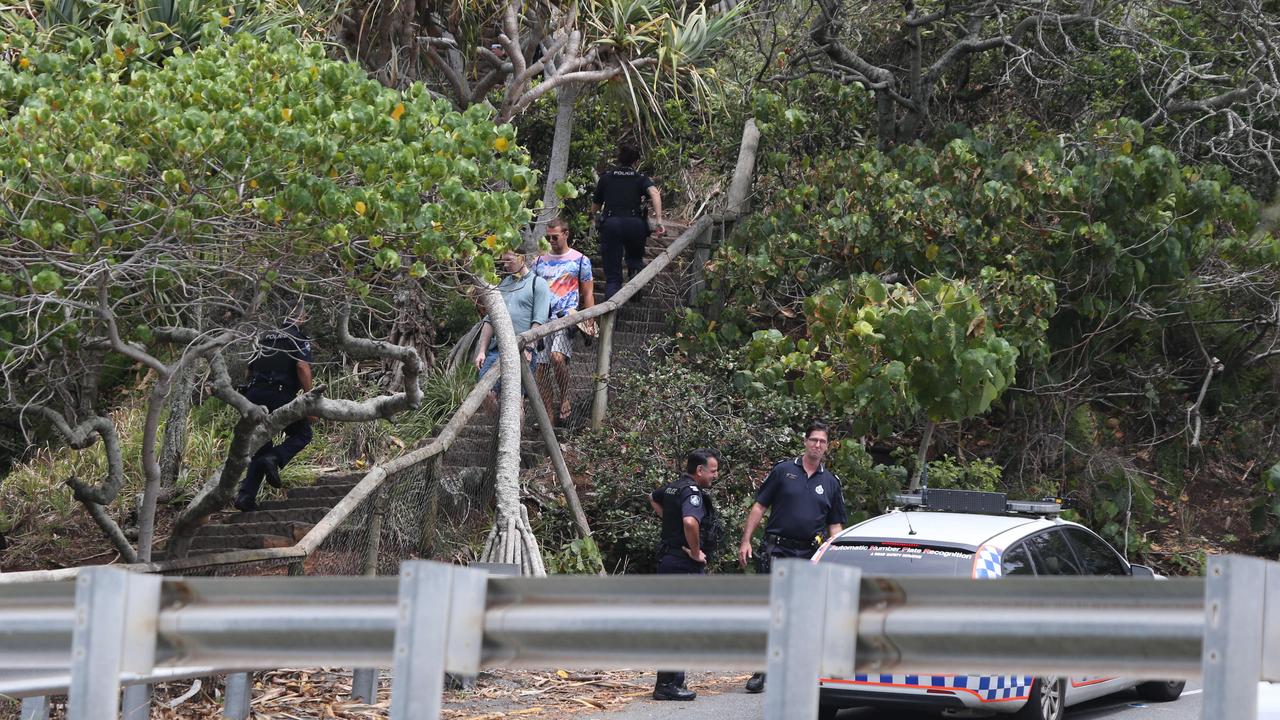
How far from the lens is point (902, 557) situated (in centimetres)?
873

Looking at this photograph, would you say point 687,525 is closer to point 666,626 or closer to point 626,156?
point 626,156

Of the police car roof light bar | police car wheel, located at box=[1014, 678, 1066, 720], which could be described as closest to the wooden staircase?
the police car roof light bar

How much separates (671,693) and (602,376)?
15.9 ft

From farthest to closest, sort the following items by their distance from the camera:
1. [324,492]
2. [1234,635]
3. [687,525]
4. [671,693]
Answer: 1. [324,492]
2. [687,525]
3. [671,693]
4. [1234,635]

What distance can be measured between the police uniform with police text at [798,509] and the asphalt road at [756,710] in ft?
3.41

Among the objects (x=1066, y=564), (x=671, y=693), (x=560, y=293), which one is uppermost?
(x=560, y=293)

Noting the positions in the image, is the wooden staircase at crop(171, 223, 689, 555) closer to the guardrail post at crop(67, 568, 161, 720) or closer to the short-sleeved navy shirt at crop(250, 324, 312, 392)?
the short-sleeved navy shirt at crop(250, 324, 312, 392)

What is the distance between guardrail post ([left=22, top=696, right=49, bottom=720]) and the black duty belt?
5505 mm

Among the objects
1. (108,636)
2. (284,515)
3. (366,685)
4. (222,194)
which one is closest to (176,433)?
(284,515)

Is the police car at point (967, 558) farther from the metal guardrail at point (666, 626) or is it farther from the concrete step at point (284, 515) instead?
the metal guardrail at point (666, 626)

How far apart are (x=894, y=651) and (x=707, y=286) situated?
12.5 metres

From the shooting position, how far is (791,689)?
3.18 metres

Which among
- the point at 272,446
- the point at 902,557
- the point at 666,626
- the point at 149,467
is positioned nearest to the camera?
the point at 666,626

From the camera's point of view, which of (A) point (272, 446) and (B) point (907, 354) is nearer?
(A) point (272, 446)
